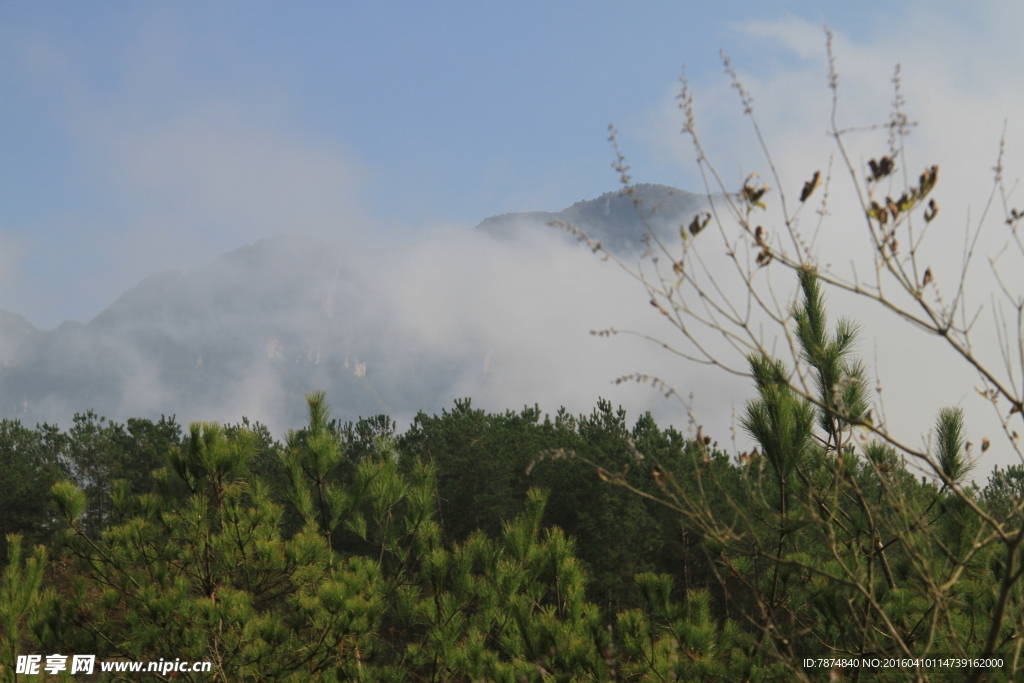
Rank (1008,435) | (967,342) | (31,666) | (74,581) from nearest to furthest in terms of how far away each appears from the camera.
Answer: (967,342)
(1008,435)
(31,666)
(74,581)

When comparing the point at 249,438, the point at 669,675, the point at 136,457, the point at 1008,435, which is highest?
the point at 136,457

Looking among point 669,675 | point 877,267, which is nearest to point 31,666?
point 669,675

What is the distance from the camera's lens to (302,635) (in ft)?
19.5

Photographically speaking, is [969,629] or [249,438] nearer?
[969,629]

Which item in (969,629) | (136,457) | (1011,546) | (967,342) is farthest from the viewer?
(136,457)

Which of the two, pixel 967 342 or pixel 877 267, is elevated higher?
pixel 877 267

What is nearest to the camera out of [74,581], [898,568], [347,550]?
[898,568]

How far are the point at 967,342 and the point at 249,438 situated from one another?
17.3 feet

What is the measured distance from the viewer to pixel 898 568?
4.41 m

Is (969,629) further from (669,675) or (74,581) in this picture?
(74,581)

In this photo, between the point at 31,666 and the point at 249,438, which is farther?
the point at 249,438

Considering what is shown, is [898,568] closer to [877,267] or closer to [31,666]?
[877,267]

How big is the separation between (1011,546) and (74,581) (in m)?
6.39

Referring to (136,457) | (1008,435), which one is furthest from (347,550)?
(1008,435)
